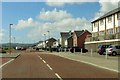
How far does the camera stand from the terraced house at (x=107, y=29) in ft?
203

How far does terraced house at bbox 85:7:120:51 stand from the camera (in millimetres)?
61750

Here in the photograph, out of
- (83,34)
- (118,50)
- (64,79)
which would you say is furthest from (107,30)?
(64,79)

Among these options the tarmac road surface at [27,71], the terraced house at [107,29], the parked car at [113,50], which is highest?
the terraced house at [107,29]

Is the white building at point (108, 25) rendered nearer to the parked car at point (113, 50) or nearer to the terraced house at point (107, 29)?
the terraced house at point (107, 29)

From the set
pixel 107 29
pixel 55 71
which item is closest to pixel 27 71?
pixel 55 71

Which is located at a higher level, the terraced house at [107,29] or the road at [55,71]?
the terraced house at [107,29]

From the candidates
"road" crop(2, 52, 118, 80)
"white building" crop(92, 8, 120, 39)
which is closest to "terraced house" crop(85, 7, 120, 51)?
"white building" crop(92, 8, 120, 39)

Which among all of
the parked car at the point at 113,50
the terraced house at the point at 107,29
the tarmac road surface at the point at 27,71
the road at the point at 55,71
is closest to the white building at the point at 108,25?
the terraced house at the point at 107,29

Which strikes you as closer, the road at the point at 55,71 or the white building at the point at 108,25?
the road at the point at 55,71

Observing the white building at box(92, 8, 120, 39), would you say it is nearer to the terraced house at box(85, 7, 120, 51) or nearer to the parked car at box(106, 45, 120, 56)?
the terraced house at box(85, 7, 120, 51)

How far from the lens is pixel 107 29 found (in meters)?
71.4

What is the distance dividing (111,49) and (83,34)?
66.6 m

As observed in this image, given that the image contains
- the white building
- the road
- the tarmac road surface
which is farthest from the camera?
the white building

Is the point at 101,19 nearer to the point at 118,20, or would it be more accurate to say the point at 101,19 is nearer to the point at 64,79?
the point at 118,20
